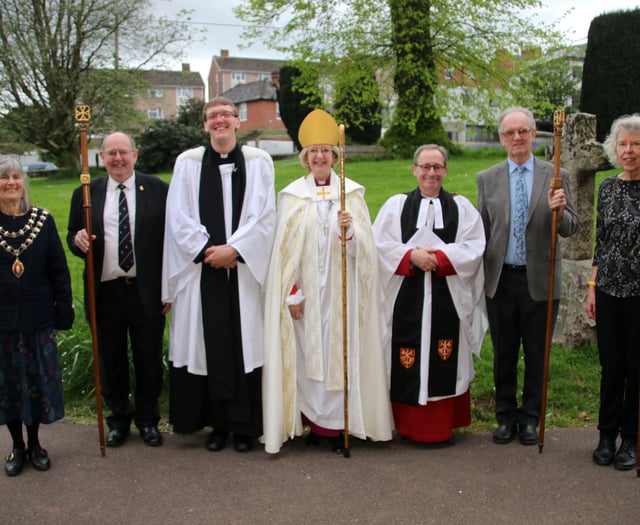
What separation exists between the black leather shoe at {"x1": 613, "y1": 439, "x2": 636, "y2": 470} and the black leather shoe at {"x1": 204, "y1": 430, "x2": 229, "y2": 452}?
2604 millimetres

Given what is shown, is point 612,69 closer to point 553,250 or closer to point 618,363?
point 553,250

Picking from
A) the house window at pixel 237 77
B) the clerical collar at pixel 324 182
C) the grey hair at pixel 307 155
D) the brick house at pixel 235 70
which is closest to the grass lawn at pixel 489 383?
the clerical collar at pixel 324 182

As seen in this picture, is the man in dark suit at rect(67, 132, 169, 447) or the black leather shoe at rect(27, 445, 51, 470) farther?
the man in dark suit at rect(67, 132, 169, 447)

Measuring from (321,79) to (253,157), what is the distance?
18879 millimetres

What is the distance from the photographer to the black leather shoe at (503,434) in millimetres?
4621

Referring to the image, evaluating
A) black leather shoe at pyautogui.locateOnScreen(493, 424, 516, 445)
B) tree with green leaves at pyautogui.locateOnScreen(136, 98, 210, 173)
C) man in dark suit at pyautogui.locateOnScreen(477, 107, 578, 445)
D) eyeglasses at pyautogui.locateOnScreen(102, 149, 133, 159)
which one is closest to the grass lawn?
black leather shoe at pyautogui.locateOnScreen(493, 424, 516, 445)

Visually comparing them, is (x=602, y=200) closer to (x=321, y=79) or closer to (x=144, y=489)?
(x=144, y=489)

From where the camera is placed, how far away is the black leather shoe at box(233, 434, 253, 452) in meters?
4.58

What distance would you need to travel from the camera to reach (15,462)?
4.25 meters

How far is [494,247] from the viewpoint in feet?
15.0

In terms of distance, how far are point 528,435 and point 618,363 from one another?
0.82 m

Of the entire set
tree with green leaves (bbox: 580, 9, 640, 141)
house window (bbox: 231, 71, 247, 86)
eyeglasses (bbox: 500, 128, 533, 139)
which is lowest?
eyeglasses (bbox: 500, 128, 533, 139)

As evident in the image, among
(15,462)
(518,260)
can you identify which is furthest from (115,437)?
(518,260)

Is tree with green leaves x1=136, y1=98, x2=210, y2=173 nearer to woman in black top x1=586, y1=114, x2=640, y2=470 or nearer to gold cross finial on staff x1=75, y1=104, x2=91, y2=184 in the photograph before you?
gold cross finial on staff x1=75, y1=104, x2=91, y2=184
